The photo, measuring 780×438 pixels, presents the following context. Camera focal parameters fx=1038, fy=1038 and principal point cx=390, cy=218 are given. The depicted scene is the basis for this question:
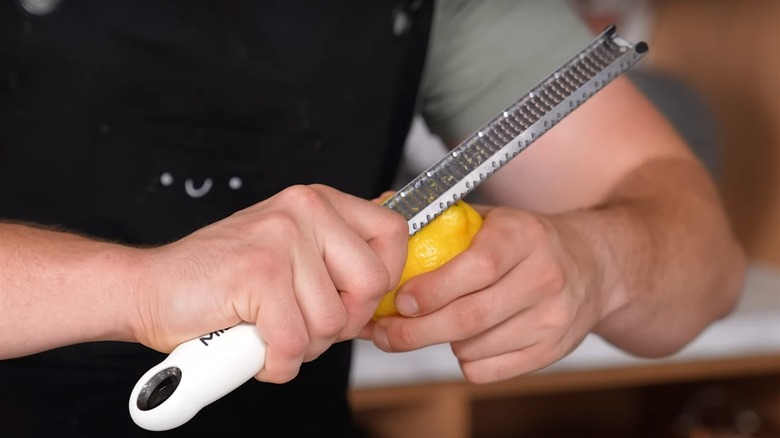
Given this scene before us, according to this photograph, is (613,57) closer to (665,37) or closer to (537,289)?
(537,289)

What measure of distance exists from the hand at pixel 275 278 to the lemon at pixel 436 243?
8 cm

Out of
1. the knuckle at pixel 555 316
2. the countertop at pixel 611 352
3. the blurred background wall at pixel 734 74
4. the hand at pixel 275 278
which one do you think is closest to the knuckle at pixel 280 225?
the hand at pixel 275 278

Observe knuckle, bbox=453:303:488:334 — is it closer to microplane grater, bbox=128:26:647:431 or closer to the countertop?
microplane grater, bbox=128:26:647:431

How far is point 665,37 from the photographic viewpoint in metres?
1.82

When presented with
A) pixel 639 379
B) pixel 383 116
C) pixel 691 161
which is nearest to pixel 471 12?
pixel 383 116

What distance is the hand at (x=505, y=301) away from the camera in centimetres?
60

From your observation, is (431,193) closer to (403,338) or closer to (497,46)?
(403,338)

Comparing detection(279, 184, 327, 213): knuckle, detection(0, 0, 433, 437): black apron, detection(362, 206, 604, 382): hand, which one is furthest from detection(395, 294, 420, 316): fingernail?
detection(0, 0, 433, 437): black apron

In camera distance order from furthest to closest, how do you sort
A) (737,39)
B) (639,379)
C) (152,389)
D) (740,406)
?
1. (737,39)
2. (740,406)
3. (639,379)
4. (152,389)

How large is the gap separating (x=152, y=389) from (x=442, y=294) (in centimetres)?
19

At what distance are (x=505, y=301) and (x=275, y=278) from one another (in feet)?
0.61

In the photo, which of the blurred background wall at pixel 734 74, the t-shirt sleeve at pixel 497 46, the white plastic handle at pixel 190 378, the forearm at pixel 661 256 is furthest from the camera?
the blurred background wall at pixel 734 74

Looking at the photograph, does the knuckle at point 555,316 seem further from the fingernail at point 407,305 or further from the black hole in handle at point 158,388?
the black hole in handle at point 158,388

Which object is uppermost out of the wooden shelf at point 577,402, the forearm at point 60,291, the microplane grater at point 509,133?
the forearm at point 60,291
